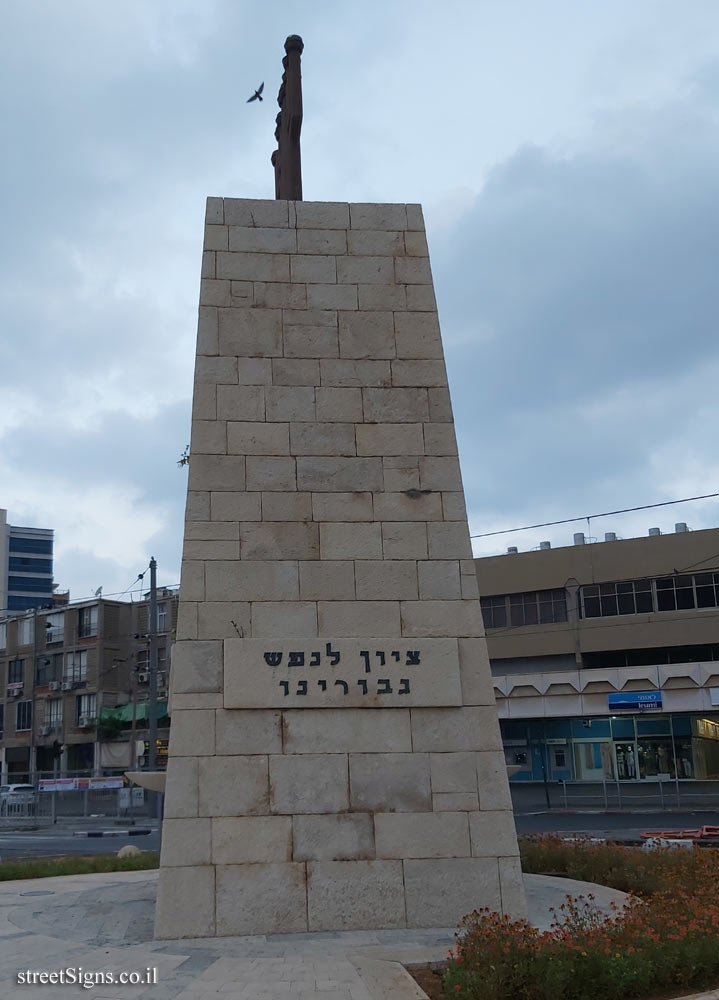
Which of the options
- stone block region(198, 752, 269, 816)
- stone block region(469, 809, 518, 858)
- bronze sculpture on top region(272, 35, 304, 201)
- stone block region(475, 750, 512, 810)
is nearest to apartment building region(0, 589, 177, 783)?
bronze sculpture on top region(272, 35, 304, 201)

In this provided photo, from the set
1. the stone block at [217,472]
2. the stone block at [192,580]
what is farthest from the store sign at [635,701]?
the stone block at [192,580]

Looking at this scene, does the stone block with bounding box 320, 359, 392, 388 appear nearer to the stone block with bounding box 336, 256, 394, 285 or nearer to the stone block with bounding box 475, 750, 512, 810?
the stone block with bounding box 336, 256, 394, 285

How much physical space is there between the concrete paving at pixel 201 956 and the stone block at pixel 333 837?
76 centimetres

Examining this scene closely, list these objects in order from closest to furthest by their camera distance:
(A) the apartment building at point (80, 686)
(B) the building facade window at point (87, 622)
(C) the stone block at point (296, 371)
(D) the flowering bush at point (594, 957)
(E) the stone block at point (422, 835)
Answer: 1. (D) the flowering bush at point (594, 957)
2. (E) the stone block at point (422, 835)
3. (C) the stone block at point (296, 371)
4. (A) the apartment building at point (80, 686)
5. (B) the building facade window at point (87, 622)

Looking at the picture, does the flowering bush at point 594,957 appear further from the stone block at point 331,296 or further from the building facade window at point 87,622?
the building facade window at point 87,622

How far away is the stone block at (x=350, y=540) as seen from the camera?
1130cm

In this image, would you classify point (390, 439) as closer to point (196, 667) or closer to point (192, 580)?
point (192, 580)

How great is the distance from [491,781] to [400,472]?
11.9 ft

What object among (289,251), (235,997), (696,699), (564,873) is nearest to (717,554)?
(696,699)

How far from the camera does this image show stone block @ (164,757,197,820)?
10.2m

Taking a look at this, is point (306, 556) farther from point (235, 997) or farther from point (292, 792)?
point (235, 997)

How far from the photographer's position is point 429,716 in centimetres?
1089

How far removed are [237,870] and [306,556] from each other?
3.39 metres

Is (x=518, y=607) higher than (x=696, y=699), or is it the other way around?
(x=518, y=607)
